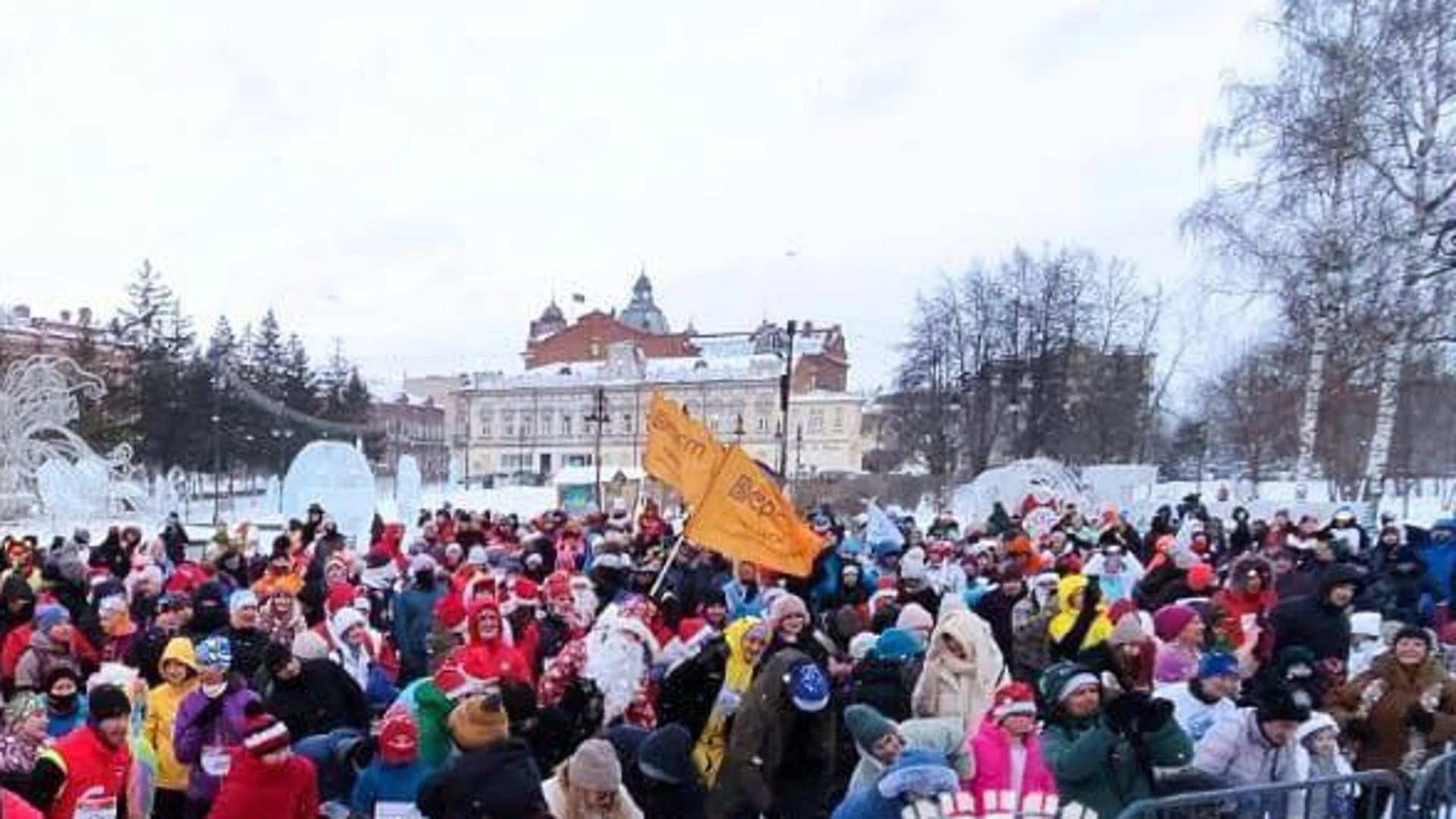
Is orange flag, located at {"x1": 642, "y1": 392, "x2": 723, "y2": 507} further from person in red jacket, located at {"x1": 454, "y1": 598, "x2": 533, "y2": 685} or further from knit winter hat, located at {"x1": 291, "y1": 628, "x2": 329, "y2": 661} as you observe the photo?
knit winter hat, located at {"x1": 291, "y1": 628, "x2": 329, "y2": 661}

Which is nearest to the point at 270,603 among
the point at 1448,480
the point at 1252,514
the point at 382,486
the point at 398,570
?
the point at 398,570

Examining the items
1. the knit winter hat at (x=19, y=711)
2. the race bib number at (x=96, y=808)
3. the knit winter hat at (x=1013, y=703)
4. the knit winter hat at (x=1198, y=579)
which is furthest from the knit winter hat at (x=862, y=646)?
the knit winter hat at (x=1198, y=579)

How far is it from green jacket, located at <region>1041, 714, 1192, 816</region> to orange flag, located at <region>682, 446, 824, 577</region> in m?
4.23

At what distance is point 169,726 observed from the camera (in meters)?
6.26

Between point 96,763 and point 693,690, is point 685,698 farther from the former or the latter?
point 96,763

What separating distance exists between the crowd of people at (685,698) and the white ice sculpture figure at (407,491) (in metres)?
19.6

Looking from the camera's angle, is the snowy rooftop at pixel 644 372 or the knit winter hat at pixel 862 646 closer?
the knit winter hat at pixel 862 646

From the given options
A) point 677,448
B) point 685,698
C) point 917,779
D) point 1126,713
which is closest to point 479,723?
point 917,779

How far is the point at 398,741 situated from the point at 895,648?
2.46 metres

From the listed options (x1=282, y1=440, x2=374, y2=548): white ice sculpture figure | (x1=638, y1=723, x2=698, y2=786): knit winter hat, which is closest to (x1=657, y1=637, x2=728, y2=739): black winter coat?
(x1=638, y1=723, x2=698, y2=786): knit winter hat

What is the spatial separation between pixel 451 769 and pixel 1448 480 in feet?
158

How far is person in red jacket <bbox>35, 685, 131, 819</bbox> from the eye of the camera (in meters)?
5.04

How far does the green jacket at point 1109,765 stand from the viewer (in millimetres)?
5117

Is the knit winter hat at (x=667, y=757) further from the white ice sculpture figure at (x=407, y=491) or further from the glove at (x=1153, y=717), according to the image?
the white ice sculpture figure at (x=407, y=491)
